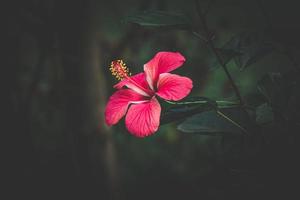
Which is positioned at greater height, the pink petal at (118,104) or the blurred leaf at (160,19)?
the blurred leaf at (160,19)

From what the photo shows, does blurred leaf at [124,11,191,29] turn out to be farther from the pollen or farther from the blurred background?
the pollen

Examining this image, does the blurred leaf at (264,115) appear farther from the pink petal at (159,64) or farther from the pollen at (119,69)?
the pollen at (119,69)

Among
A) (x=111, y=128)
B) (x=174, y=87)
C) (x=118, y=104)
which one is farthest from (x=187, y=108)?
(x=111, y=128)

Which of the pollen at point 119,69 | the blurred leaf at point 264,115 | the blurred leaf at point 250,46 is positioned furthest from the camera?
the pollen at point 119,69

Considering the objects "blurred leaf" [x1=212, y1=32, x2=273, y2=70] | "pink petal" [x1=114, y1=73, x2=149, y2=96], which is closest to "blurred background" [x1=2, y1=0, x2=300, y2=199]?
"blurred leaf" [x1=212, y1=32, x2=273, y2=70]

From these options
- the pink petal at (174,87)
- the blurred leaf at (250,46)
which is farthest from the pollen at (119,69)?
the blurred leaf at (250,46)

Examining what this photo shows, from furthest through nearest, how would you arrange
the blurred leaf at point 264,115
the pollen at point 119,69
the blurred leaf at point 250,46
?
the pollen at point 119,69, the blurred leaf at point 250,46, the blurred leaf at point 264,115

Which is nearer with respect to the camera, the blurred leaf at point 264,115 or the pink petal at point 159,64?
the blurred leaf at point 264,115
